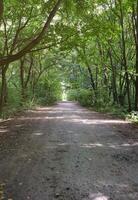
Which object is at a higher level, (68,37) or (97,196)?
(68,37)

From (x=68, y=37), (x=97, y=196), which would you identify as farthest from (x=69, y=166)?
(x=68, y=37)

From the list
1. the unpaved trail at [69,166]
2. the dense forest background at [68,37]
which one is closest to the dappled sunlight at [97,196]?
the unpaved trail at [69,166]

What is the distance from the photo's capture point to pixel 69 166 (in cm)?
866

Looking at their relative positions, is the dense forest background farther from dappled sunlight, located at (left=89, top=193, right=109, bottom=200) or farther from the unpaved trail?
dappled sunlight, located at (left=89, top=193, right=109, bottom=200)

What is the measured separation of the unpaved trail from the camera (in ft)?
21.6

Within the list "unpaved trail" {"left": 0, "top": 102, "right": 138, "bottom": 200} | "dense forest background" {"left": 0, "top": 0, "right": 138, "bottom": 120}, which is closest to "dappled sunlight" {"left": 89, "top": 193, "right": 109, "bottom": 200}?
"unpaved trail" {"left": 0, "top": 102, "right": 138, "bottom": 200}

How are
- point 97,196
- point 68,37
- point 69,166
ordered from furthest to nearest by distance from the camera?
point 68,37 < point 69,166 < point 97,196

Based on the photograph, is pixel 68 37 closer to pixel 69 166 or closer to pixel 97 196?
pixel 69 166

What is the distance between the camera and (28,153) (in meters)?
10.3

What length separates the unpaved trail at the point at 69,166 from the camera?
6.58 m

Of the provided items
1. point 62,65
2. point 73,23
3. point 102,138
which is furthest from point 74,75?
point 102,138

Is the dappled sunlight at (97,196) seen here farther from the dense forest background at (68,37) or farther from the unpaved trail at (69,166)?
the dense forest background at (68,37)

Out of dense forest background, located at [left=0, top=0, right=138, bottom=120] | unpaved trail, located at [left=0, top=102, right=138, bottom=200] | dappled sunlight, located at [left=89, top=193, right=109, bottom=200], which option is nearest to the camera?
dappled sunlight, located at [left=89, top=193, right=109, bottom=200]

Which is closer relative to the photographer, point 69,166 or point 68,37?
A: point 69,166
